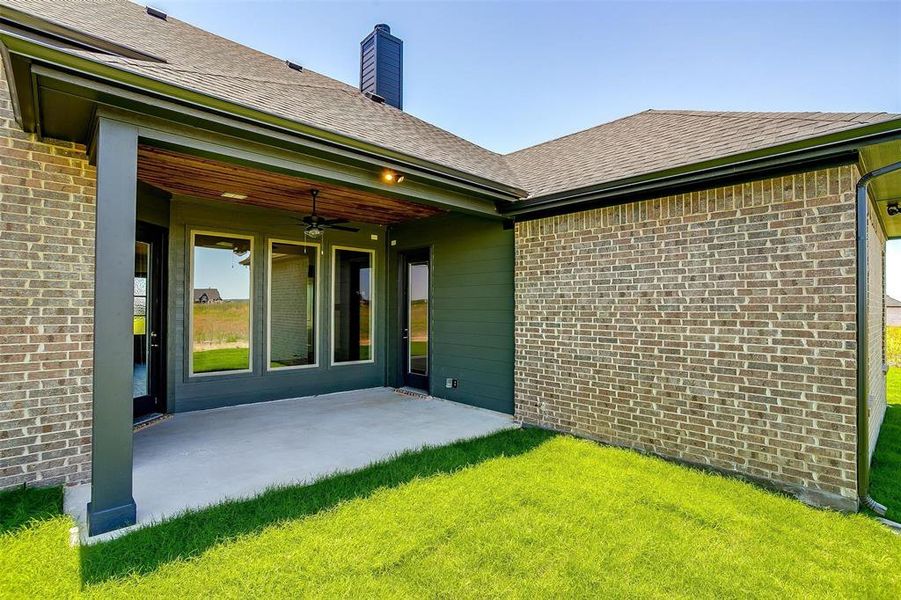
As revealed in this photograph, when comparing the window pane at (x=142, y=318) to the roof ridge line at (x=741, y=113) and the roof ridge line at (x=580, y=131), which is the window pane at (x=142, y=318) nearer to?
the roof ridge line at (x=580, y=131)

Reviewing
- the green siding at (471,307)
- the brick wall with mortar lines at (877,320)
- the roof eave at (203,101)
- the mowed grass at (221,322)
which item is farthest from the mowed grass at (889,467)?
the mowed grass at (221,322)

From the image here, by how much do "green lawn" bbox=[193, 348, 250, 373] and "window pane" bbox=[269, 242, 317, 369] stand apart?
0.40 metres

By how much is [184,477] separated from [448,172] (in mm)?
3905

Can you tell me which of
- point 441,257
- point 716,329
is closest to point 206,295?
point 441,257

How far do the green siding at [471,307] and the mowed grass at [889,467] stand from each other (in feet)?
12.1

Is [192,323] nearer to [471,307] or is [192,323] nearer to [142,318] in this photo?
[142,318]

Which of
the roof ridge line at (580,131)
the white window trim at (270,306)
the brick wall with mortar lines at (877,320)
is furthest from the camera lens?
the roof ridge line at (580,131)

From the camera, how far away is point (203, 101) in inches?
118

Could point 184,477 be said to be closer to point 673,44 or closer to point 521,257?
point 521,257

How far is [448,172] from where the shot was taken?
188 inches

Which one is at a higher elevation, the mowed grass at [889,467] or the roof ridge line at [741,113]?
the roof ridge line at [741,113]

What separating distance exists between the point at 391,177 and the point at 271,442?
3.14 metres

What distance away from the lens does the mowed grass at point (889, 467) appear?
11.3 ft

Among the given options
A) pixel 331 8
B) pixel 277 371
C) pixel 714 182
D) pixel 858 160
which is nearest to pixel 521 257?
A: pixel 714 182
